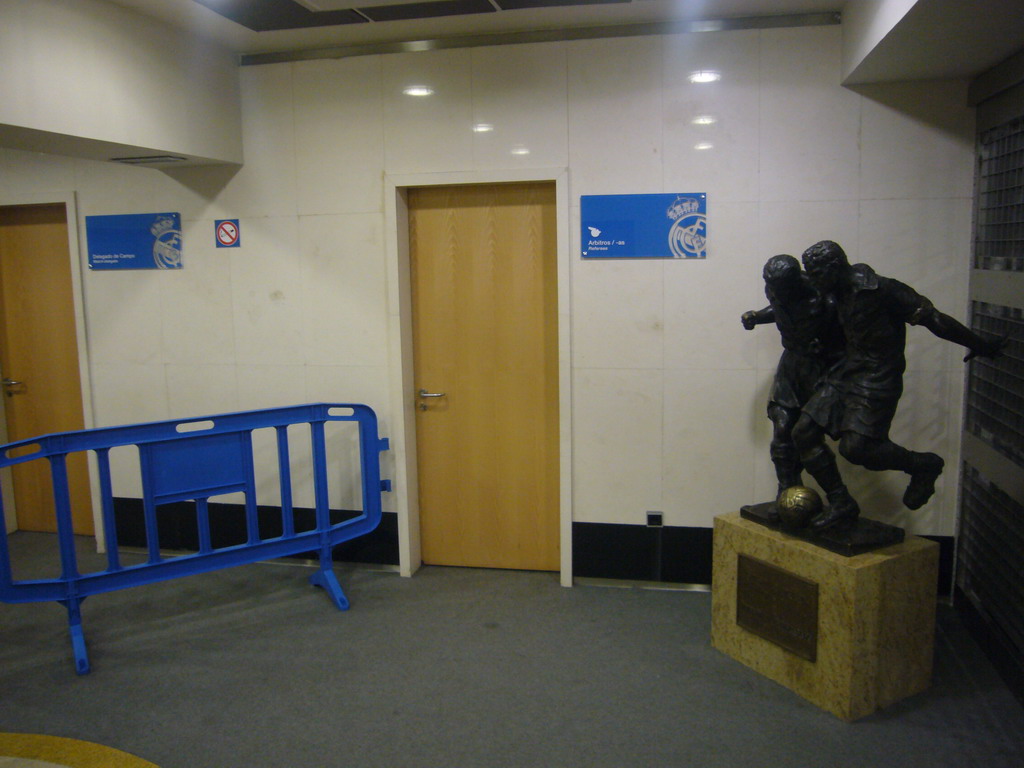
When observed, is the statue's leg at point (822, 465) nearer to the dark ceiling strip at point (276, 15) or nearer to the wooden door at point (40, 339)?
the dark ceiling strip at point (276, 15)

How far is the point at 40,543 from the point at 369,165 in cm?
322

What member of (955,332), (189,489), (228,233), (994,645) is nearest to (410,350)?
(228,233)

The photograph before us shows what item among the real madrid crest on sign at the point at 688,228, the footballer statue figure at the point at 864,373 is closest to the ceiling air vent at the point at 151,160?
the real madrid crest on sign at the point at 688,228

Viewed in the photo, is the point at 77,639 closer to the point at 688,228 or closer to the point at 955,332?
the point at 688,228

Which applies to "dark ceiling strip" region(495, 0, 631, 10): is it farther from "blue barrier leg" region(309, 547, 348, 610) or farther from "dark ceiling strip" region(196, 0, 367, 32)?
"blue barrier leg" region(309, 547, 348, 610)

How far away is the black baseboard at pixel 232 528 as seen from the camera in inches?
169

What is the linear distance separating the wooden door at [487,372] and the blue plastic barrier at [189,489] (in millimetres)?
441

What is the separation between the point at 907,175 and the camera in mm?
3514

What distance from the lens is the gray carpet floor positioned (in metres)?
2.69

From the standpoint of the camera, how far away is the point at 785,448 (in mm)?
3279

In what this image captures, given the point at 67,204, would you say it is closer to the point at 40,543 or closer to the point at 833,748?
the point at 40,543

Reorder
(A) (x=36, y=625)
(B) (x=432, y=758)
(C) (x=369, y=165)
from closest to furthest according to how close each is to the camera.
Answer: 1. (B) (x=432, y=758)
2. (A) (x=36, y=625)
3. (C) (x=369, y=165)

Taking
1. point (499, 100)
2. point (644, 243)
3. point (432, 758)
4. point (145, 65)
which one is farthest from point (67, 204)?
point (432, 758)

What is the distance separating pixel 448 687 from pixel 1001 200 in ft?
9.97
